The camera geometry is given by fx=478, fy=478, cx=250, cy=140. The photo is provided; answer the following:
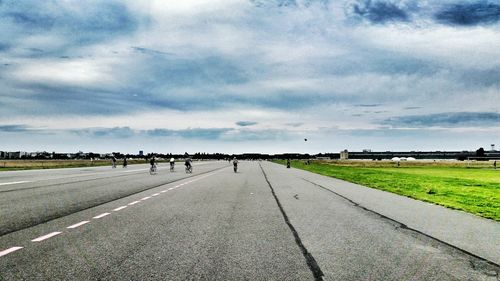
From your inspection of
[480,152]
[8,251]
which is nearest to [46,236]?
[8,251]

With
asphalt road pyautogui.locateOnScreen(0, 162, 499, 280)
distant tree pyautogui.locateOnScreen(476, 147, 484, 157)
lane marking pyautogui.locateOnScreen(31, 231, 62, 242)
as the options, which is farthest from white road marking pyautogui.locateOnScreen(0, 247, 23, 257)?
distant tree pyautogui.locateOnScreen(476, 147, 484, 157)

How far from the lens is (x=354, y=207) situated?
14617mm

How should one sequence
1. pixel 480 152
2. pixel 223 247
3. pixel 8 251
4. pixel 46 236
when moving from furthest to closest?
pixel 480 152 → pixel 46 236 → pixel 223 247 → pixel 8 251

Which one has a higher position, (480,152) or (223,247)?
(480,152)

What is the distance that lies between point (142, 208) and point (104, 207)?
1238mm

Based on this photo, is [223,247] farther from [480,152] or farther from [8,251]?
[480,152]

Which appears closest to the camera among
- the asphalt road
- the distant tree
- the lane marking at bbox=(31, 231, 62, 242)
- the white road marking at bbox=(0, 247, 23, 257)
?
the asphalt road

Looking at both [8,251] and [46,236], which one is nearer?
[8,251]

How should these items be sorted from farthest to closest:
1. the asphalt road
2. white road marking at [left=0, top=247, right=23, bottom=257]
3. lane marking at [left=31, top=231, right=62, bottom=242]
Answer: lane marking at [left=31, top=231, right=62, bottom=242] < white road marking at [left=0, top=247, right=23, bottom=257] < the asphalt road

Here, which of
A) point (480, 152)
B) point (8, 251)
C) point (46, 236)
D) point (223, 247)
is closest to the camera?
point (8, 251)

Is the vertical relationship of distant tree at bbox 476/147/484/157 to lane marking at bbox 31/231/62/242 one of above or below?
above

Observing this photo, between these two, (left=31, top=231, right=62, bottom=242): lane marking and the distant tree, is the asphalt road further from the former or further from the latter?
the distant tree

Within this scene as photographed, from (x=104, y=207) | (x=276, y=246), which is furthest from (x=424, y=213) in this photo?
(x=104, y=207)

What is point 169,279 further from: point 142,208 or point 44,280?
point 142,208
